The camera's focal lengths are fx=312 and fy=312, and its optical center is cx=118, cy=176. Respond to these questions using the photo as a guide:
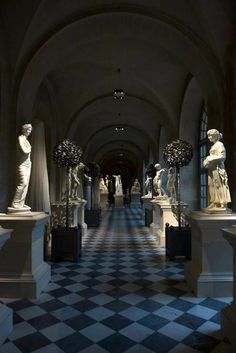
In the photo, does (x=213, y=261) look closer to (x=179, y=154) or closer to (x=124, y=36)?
(x=179, y=154)

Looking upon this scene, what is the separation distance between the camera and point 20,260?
438 cm

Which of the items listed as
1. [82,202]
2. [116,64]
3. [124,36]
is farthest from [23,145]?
[82,202]

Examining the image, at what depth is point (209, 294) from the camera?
430 cm

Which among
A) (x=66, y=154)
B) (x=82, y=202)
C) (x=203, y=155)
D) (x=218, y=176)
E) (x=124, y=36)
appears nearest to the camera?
(x=218, y=176)

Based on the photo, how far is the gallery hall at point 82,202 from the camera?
3.36 meters

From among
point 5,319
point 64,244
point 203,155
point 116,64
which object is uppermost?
point 116,64

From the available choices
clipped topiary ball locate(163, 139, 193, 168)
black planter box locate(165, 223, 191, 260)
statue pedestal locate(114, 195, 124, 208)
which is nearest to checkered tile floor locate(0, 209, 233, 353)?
black planter box locate(165, 223, 191, 260)

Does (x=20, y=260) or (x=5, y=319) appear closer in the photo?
(x=5, y=319)

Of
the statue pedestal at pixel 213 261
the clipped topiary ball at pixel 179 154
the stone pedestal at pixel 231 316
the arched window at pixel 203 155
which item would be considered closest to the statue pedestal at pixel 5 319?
the stone pedestal at pixel 231 316

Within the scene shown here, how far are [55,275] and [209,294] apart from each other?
2.64 meters

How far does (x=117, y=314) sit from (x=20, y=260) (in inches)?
62.2

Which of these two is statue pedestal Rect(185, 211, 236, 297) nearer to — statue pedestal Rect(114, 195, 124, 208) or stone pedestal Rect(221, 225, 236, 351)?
stone pedestal Rect(221, 225, 236, 351)

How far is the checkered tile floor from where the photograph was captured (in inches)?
118

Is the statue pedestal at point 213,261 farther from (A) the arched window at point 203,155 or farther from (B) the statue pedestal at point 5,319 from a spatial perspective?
(A) the arched window at point 203,155
